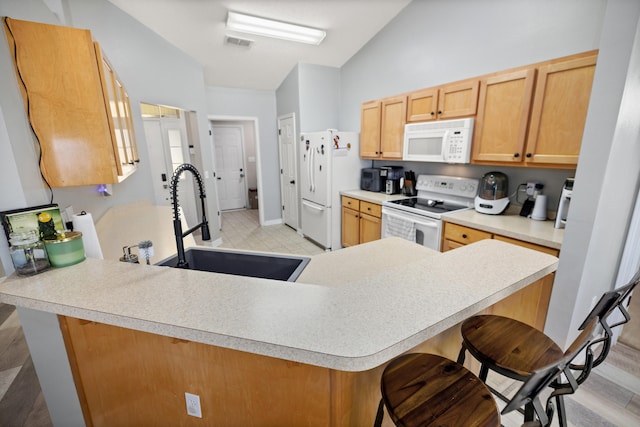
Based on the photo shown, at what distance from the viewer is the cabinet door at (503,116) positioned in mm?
2133

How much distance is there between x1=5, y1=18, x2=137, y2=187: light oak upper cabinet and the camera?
3.84 feet

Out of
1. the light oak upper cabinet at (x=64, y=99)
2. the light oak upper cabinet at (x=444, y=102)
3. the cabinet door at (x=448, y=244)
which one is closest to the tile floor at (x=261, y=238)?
the cabinet door at (x=448, y=244)

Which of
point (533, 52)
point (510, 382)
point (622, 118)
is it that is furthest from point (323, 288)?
point (533, 52)

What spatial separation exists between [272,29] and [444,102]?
7.00ft

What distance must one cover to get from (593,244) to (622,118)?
27.3 inches

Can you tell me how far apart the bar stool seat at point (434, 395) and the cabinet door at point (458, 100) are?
7.59ft

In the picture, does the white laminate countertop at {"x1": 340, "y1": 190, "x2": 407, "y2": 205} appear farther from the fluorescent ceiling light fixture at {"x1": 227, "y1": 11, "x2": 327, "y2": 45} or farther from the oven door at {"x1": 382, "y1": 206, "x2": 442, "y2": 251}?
the fluorescent ceiling light fixture at {"x1": 227, "y1": 11, "x2": 327, "y2": 45}

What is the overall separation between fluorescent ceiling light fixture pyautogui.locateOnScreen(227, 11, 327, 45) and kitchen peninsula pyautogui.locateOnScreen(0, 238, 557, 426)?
2965 mm

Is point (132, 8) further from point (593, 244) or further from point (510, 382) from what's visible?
point (510, 382)

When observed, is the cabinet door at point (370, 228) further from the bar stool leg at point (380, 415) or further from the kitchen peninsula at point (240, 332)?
the bar stool leg at point (380, 415)

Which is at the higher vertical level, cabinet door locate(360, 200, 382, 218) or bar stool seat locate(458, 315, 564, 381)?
cabinet door locate(360, 200, 382, 218)

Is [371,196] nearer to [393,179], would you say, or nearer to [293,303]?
[393,179]

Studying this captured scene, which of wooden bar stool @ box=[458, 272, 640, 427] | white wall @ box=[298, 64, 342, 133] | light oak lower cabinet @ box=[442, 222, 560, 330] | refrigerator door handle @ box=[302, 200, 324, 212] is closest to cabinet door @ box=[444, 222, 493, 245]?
light oak lower cabinet @ box=[442, 222, 560, 330]

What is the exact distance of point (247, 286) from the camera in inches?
39.8
